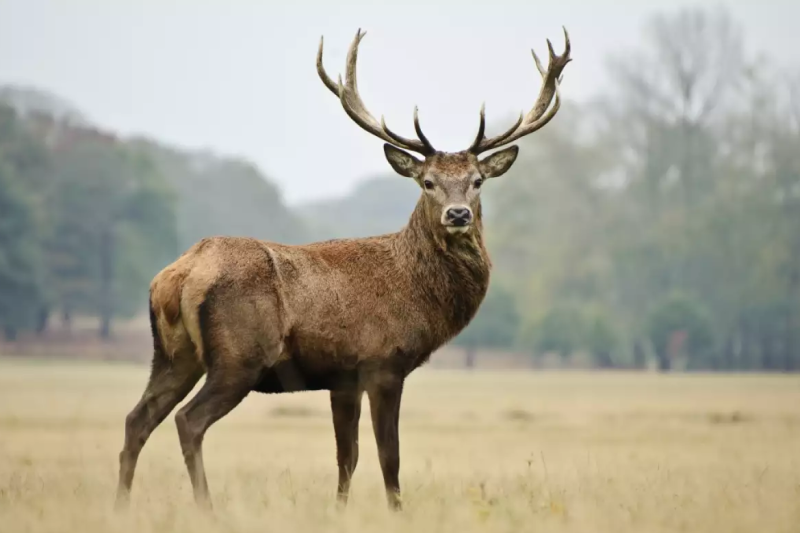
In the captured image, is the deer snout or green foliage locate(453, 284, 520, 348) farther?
green foliage locate(453, 284, 520, 348)

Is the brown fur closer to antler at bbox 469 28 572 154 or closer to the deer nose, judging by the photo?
the deer nose

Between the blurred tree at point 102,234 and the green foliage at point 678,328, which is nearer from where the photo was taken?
the green foliage at point 678,328

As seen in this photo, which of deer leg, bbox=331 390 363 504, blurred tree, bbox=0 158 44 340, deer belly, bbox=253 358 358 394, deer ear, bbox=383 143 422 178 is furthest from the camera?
blurred tree, bbox=0 158 44 340

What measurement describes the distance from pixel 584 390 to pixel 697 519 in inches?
1232

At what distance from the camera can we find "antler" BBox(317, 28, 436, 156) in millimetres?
11070

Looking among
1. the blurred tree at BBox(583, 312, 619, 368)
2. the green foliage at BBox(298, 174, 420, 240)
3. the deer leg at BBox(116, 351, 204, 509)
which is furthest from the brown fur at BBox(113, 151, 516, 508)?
the green foliage at BBox(298, 174, 420, 240)

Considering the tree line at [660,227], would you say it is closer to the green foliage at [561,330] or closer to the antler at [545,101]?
the green foliage at [561,330]

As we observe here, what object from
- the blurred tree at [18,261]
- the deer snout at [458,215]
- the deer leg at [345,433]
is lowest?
the blurred tree at [18,261]

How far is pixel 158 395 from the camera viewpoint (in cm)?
985

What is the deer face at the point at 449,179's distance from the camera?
10.3 meters

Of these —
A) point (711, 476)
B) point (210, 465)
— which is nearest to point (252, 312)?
point (711, 476)

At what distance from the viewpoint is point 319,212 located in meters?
185

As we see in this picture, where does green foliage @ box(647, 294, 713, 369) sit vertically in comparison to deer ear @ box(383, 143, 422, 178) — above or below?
below

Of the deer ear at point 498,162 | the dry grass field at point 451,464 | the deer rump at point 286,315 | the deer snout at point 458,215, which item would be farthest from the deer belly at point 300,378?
the deer ear at point 498,162
